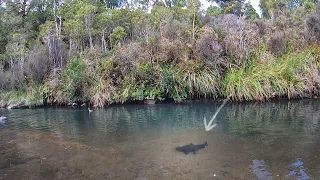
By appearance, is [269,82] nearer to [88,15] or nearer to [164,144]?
[164,144]

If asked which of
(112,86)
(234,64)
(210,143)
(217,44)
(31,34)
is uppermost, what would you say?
(31,34)

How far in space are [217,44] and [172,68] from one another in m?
2.47

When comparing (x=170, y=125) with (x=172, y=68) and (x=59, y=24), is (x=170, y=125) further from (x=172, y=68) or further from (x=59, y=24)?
(x=59, y=24)

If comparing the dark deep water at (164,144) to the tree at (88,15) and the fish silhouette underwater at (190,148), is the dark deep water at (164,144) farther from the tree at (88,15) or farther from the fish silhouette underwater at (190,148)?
the tree at (88,15)

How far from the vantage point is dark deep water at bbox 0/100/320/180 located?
5.65 m

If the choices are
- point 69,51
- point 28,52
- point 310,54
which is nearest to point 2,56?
point 28,52

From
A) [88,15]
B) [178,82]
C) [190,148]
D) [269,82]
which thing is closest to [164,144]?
[190,148]

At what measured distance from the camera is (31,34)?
20.1 metres

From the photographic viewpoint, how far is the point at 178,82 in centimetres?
1434

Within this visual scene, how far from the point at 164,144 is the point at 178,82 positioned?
7200mm

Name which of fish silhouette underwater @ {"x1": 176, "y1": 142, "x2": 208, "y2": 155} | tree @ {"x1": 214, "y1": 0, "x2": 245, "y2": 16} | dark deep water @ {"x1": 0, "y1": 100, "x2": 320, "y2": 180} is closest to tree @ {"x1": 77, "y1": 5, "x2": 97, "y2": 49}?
dark deep water @ {"x1": 0, "y1": 100, "x2": 320, "y2": 180}

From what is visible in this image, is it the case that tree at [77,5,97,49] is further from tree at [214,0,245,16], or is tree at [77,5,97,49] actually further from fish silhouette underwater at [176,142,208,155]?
fish silhouette underwater at [176,142,208,155]

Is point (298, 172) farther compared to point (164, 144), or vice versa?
point (164, 144)

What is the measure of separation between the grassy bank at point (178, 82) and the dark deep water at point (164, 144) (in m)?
1.68
